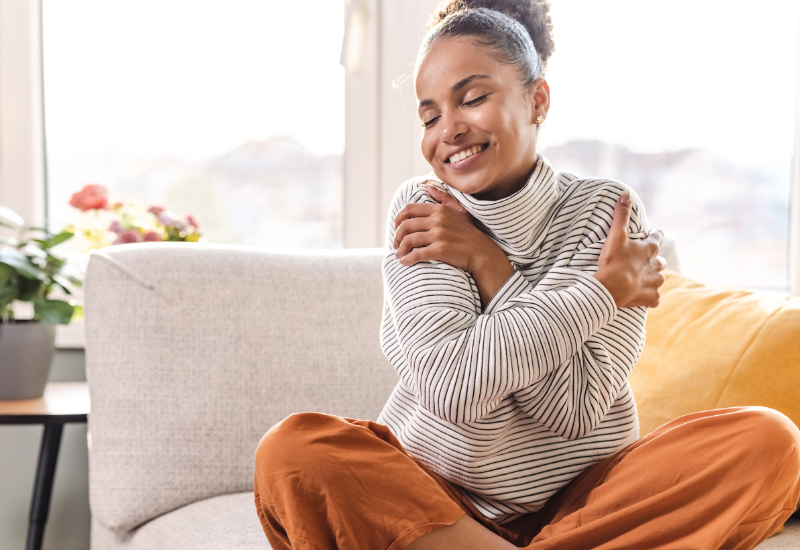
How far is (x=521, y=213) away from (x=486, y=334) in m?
0.22

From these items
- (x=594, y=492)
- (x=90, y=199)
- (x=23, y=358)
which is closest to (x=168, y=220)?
(x=90, y=199)

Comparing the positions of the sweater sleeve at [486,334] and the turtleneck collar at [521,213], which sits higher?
the turtleneck collar at [521,213]

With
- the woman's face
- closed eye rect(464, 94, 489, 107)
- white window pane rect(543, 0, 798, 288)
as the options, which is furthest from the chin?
white window pane rect(543, 0, 798, 288)

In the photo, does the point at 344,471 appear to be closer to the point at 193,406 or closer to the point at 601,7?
the point at 193,406

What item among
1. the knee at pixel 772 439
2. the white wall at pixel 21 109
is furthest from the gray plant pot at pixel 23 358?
the knee at pixel 772 439

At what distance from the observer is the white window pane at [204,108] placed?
6.80 feet

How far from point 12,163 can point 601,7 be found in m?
1.72

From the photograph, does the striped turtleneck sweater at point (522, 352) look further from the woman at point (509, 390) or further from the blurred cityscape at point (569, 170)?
the blurred cityscape at point (569, 170)

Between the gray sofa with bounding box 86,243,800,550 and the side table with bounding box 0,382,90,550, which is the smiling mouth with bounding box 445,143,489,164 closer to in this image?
the gray sofa with bounding box 86,243,800,550

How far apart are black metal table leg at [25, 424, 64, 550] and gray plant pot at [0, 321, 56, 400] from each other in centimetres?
9

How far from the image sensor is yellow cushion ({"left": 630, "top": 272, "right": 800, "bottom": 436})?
121 centimetres

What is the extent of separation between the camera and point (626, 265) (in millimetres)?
1018

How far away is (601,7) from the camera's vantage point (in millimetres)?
2047

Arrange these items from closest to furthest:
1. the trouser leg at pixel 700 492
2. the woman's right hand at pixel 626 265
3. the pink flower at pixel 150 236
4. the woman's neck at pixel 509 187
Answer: the trouser leg at pixel 700 492 < the woman's right hand at pixel 626 265 < the woman's neck at pixel 509 187 < the pink flower at pixel 150 236
